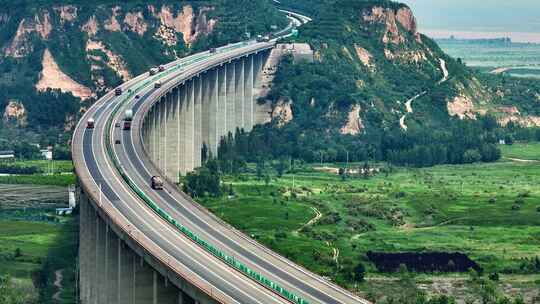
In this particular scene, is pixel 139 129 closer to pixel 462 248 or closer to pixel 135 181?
pixel 135 181

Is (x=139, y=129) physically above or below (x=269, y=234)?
above

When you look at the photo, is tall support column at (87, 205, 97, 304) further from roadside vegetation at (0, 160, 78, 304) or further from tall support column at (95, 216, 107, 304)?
roadside vegetation at (0, 160, 78, 304)

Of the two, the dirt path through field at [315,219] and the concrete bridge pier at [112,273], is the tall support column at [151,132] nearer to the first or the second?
the dirt path through field at [315,219]

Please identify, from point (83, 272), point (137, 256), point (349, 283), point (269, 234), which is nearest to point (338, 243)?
point (269, 234)

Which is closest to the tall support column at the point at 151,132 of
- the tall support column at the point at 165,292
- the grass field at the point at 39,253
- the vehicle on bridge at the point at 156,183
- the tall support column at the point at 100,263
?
the grass field at the point at 39,253

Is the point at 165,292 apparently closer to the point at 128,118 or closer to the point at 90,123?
the point at 128,118

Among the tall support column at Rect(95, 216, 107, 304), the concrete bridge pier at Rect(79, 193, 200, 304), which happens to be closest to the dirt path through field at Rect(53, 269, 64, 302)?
the concrete bridge pier at Rect(79, 193, 200, 304)
